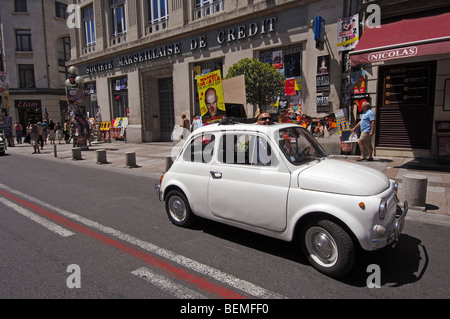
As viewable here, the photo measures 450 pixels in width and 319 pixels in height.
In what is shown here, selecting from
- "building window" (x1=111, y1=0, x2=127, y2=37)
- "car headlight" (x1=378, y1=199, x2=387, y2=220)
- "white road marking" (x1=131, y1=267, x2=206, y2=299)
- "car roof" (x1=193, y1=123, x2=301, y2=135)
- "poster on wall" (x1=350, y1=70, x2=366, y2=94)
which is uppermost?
"building window" (x1=111, y1=0, x2=127, y2=37)

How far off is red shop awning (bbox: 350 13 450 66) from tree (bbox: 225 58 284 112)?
2504mm

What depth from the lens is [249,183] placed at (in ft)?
12.3

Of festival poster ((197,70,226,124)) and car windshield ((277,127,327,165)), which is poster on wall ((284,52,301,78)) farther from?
car windshield ((277,127,327,165))

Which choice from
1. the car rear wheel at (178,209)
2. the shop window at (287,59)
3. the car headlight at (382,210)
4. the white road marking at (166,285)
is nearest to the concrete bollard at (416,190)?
the car headlight at (382,210)

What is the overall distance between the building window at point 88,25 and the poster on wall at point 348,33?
2034 cm

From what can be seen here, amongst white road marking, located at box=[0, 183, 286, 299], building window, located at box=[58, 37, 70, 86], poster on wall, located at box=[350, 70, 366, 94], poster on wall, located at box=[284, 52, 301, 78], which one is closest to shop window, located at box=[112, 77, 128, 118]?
poster on wall, located at box=[284, 52, 301, 78]

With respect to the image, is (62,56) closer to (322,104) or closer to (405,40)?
(322,104)

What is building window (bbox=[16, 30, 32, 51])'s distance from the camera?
113 feet

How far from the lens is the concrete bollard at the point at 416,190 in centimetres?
525

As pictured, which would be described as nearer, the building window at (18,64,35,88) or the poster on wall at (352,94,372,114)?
the poster on wall at (352,94,372,114)

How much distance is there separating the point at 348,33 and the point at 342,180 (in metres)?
9.26

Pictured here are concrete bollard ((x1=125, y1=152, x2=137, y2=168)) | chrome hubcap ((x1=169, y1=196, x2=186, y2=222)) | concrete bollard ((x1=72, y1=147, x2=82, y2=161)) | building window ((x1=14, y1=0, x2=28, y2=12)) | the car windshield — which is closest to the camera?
the car windshield

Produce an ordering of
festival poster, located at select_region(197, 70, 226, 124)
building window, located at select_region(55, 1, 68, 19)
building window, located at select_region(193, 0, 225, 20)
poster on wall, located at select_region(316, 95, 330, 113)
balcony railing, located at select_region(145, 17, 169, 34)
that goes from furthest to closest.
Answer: building window, located at select_region(55, 1, 68, 19), balcony railing, located at select_region(145, 17, 169, 34), building window, located at select_region(193, 0, 225, 20), poster on wall, located at select_region(316, 95, 330, 113), festival poster, located at select_region(197, 70, 226, 124)

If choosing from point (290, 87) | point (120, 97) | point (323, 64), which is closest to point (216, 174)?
point (323, 64)
